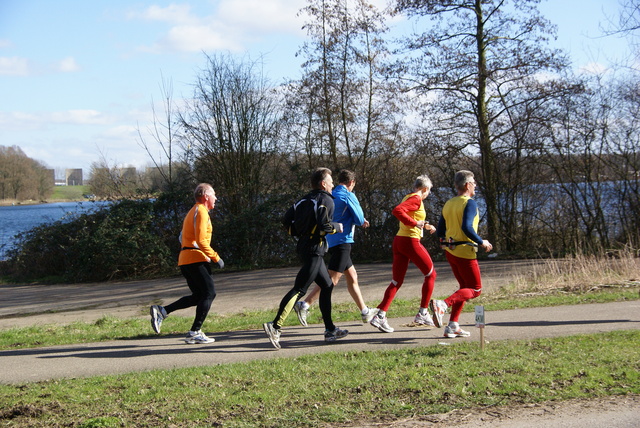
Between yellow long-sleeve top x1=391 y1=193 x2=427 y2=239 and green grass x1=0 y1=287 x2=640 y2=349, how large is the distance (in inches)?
64.8

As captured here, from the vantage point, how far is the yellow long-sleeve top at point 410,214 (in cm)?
748

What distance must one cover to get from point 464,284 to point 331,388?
2652 millimetres

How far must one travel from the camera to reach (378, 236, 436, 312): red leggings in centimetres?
758

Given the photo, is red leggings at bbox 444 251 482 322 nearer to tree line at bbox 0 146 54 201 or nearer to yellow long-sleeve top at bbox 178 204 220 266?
yellow long-sleeve top at bbox 178 204 220 266

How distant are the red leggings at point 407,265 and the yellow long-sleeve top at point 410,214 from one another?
0.29 feet

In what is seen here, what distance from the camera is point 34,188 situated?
5022 centimetres

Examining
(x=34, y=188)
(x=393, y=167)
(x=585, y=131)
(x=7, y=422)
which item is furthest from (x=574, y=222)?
(x=34, y=188)

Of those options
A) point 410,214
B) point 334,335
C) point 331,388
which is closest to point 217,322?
point 334,335

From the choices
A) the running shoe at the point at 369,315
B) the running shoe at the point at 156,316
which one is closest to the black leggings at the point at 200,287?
the running shoe at the point at 156,316

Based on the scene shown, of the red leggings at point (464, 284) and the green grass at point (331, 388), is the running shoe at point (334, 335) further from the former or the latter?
the red leggings at point (464, 284)

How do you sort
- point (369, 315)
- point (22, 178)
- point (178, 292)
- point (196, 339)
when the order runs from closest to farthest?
1. point (196, 339)
2. point (369, 315)
3. point (178, 292)
4. point (22, 178)

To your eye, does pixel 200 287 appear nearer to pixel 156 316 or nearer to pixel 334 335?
pixel 156 316

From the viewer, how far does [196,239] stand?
7.38m

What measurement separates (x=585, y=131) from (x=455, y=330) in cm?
1277
